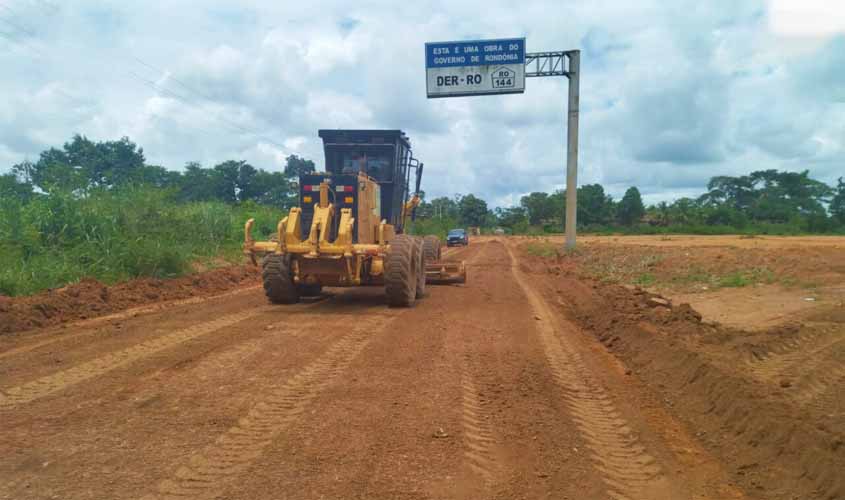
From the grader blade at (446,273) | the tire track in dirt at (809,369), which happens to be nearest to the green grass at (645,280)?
the grader blade at (446,273)

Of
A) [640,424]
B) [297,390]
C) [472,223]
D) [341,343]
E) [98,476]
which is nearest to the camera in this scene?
[98,476]

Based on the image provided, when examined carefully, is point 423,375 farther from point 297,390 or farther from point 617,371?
point 617,371

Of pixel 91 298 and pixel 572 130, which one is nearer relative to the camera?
pixel 91 298

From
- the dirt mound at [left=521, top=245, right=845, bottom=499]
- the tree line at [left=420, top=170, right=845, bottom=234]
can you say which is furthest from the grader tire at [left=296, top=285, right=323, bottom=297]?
the tree line at [left=420, top=170, right=845, bottom=234]

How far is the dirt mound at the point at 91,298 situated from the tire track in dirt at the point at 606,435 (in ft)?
25.2

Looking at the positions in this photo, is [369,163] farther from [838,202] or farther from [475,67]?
[838,202]

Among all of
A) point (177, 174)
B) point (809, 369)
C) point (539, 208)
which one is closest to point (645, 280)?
point (809, 369)

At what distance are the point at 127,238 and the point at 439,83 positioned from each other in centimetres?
1225

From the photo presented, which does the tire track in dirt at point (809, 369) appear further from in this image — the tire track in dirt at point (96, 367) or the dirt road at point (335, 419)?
the tire track in dirt at point (96, 367)

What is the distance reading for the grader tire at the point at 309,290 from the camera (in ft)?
37.5

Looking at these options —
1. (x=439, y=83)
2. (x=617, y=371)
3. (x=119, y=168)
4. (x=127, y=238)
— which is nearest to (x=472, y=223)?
(x=119, y=168)

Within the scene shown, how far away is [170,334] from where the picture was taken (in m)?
7.85

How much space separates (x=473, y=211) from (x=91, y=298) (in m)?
93.3

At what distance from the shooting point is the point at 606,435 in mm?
4461
